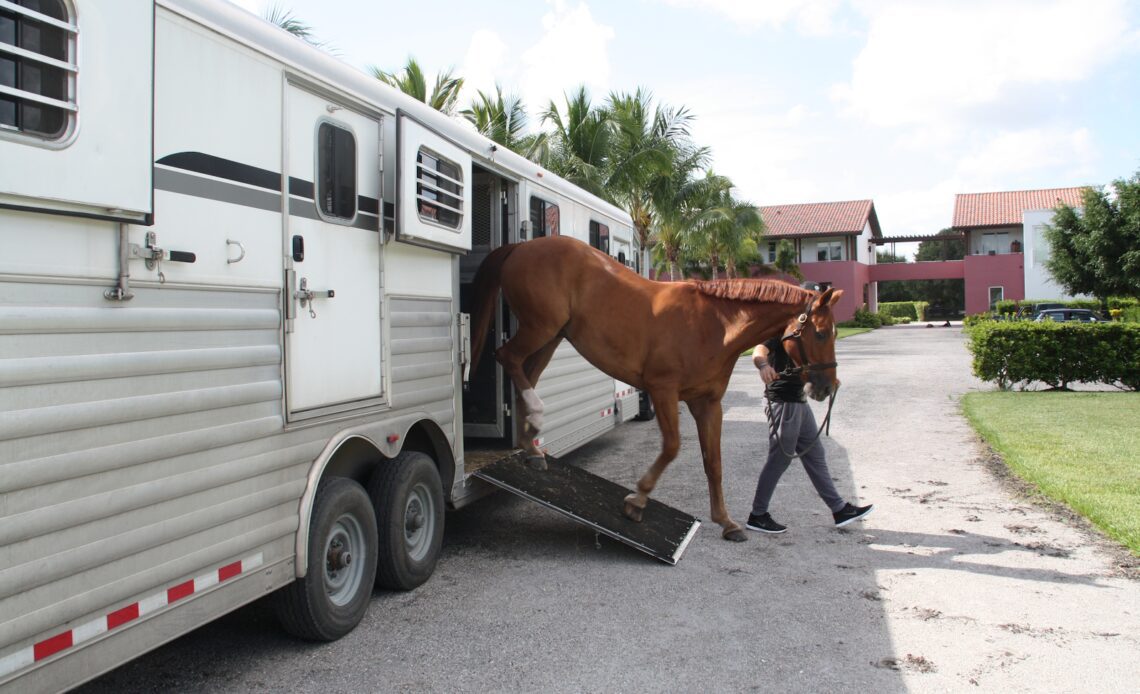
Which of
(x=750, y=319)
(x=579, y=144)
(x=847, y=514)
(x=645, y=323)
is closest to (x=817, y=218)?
(x=579, y=144)

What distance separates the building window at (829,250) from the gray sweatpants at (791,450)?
4931 centimetres

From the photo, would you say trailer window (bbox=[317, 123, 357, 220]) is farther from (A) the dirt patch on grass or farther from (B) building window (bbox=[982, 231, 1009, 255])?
(B) building window (bbox=[982, 231, 1009, 255])

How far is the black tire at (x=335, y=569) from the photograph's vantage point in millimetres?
3992

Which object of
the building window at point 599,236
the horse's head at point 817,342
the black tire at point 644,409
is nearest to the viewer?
the horse's head at point 817,342

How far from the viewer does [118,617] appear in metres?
2.87

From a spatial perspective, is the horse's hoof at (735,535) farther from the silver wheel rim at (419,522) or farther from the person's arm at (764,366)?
the silver wheel rim at (419,522)

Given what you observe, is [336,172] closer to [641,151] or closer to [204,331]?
[204,331]

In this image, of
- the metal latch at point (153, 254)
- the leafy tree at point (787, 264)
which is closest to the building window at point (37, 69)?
the metal latch at point (153, 254)

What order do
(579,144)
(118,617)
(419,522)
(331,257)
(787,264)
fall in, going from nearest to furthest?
(118,617) → (331,257) → (419,522) → (579,144) → (787,264)

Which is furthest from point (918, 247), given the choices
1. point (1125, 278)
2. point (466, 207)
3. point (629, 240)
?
point (466, 207)

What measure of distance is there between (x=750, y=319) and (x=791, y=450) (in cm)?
114

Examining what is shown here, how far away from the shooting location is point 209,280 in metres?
3.36

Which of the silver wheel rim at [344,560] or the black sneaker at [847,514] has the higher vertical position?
the silver wheel rim at [344,560]

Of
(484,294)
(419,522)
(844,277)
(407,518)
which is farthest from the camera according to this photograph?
(844,277)
